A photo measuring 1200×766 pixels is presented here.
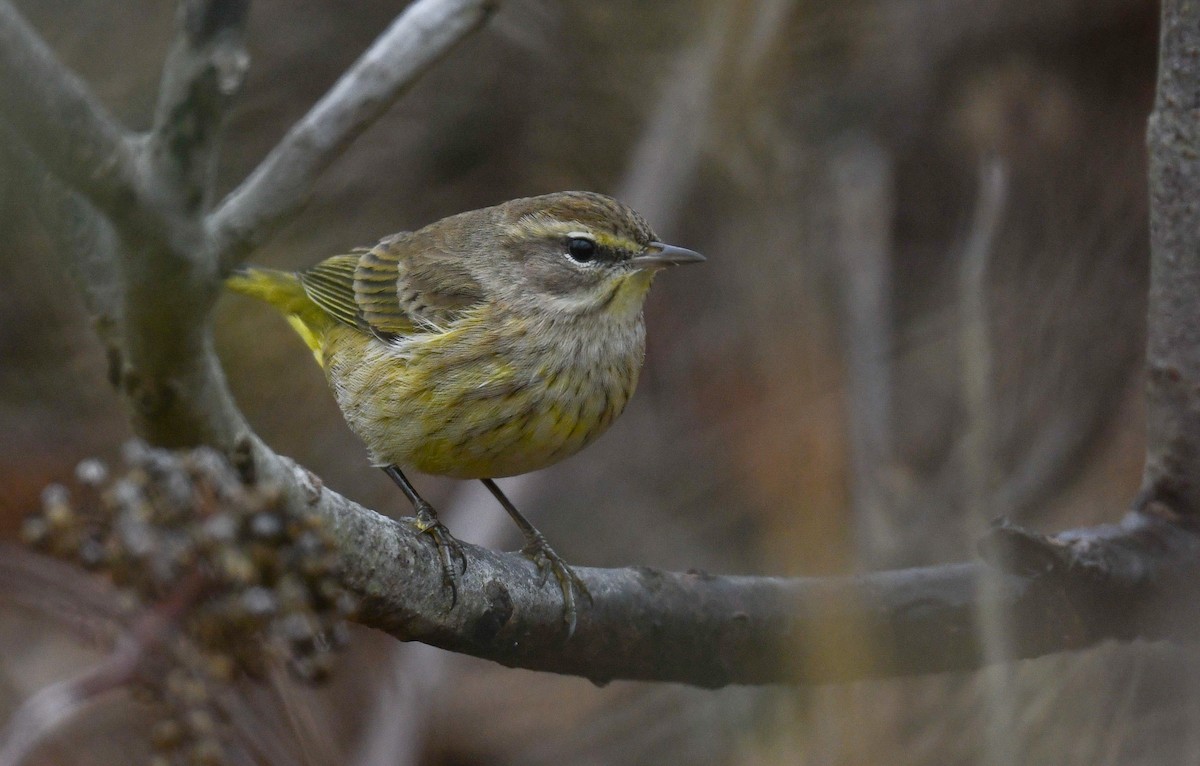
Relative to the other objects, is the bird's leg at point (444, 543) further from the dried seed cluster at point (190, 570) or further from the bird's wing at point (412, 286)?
the dried seed cluster at point (190, 570)

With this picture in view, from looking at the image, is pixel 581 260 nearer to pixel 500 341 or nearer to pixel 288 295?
pixel 500 341

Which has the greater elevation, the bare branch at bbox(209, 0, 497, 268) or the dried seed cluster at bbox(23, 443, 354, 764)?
the bare branch at bbox(209, 0, 497, 268)

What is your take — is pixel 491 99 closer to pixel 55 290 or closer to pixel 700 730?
pixel 55 290

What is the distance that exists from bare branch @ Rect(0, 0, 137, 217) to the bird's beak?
103 inches

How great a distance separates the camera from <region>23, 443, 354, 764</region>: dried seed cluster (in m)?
1.54

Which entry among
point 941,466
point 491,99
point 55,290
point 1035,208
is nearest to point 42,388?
point 55,290

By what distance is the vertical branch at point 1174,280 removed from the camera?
3574 millimetres

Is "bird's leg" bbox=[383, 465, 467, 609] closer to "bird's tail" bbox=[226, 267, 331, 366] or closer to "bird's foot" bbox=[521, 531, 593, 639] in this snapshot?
"bird's foot" bbox=[521, 531, 593, 639]

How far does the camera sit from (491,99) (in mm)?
7230

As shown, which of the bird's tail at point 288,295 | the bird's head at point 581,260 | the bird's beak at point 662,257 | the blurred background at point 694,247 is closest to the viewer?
the bird's beak at point 662,257

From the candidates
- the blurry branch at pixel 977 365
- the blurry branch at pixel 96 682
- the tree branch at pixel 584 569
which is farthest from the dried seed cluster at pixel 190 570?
the blurry branch at pixel 977 365

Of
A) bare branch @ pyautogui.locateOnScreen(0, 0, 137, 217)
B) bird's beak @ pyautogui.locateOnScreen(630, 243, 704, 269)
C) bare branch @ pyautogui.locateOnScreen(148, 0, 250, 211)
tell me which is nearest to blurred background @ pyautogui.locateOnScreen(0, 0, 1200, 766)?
bird's beak @ pyautogui.locateOnScreen(630, 243, 704, 269)

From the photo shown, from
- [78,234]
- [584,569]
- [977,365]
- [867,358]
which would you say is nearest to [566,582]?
[584,569]

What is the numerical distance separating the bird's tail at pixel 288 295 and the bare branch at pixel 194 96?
3215mm
